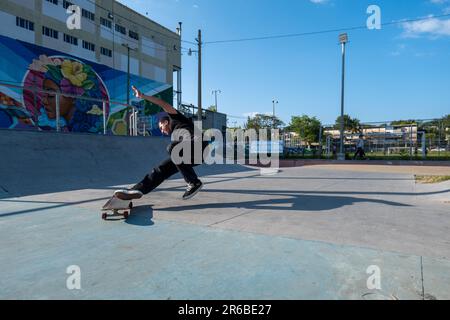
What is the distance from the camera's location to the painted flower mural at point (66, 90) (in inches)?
935

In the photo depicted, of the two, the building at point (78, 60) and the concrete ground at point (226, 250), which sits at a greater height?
the building at point (78, 60)

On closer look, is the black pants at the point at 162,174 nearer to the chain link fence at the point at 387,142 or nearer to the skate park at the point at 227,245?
the skate park at the point at 227,245

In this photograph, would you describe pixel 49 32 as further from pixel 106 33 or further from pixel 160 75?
pixel 160 75

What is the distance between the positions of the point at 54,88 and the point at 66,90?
111 centimetres

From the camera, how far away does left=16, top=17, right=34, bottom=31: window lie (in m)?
25.4

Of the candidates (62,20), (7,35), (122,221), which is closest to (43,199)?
(122,221)

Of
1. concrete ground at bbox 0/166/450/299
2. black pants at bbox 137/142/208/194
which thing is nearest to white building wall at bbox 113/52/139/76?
concrete ground at bbox 0/166/450/299

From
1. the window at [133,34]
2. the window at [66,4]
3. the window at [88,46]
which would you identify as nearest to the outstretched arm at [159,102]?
the window at [66,4]

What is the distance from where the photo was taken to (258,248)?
291 cm

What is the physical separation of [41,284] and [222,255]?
138cm

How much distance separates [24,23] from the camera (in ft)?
84.9

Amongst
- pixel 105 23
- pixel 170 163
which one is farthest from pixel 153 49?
pixel 170 163

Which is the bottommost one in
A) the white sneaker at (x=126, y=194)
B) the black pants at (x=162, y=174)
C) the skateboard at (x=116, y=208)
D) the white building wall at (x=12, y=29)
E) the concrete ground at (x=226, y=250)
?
the concrete ground at (x=226, y=250)

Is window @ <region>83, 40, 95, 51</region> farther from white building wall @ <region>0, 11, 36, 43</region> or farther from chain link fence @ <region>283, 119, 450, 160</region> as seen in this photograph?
chain link fence @ <region>283, 119, 450, 160</region>
